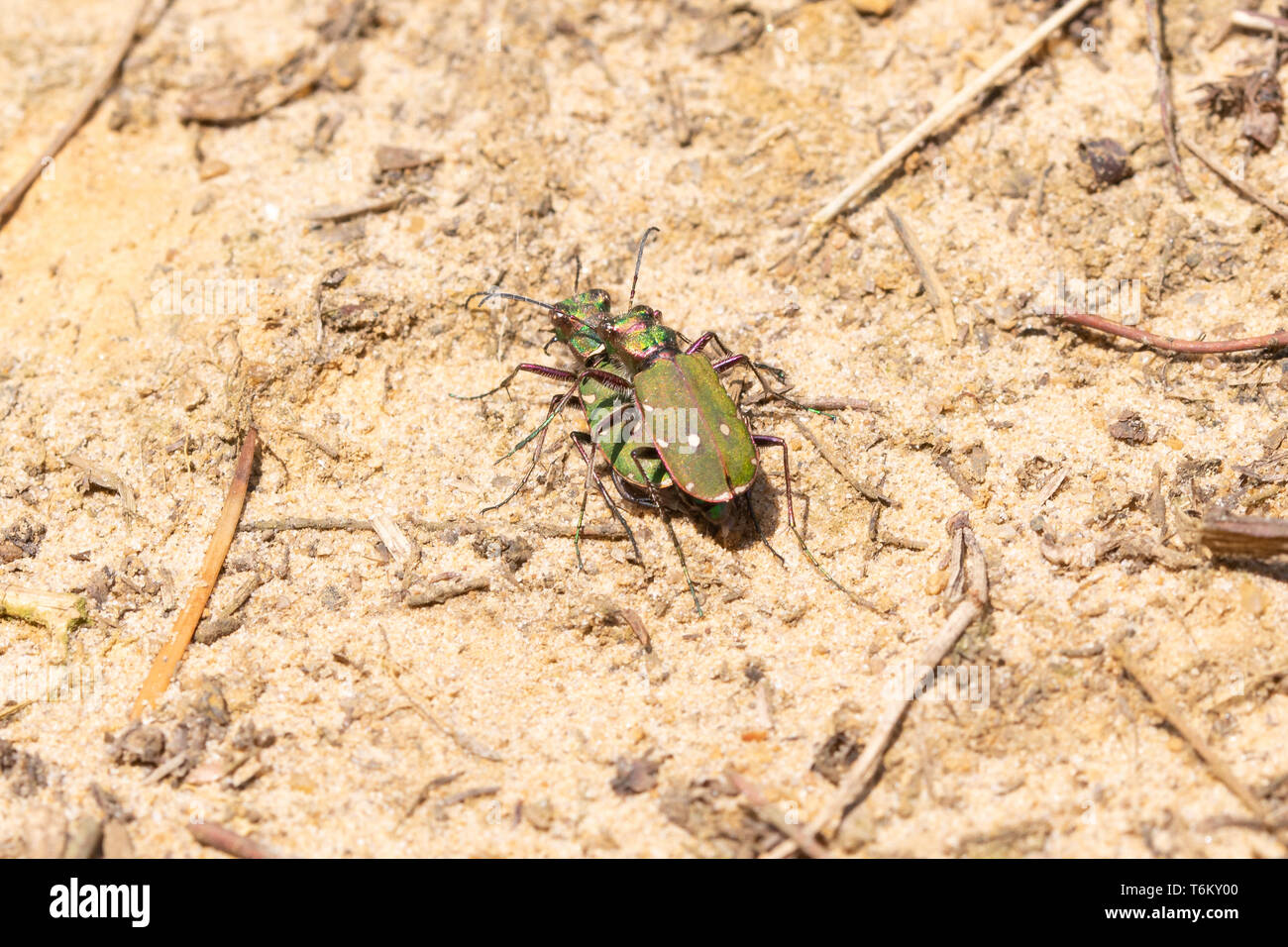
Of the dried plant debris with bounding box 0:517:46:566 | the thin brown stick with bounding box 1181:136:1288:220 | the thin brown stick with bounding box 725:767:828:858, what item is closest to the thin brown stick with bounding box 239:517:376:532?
the dried plant debris with bounding box 0:517:46:566

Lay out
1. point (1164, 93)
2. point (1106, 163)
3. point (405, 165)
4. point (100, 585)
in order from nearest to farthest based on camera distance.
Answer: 1. point (100, 585)
2. point (1106, 163)
3. point (1164, 93)
4. point (405, 165)

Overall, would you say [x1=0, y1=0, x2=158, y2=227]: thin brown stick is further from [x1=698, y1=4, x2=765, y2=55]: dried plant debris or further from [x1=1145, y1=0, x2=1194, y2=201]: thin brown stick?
[x1=1145, y1=0, x2=1194, y2=201]: thin brown stick

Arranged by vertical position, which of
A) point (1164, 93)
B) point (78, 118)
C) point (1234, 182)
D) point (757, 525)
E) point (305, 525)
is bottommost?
point (757, 525)

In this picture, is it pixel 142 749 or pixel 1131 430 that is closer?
pixel 142 749

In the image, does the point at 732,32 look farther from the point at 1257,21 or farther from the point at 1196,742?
the point at 1196,742

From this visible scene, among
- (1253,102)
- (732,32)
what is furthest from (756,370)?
(1253,102)

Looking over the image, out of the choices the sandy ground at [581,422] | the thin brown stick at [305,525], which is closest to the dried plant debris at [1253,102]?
the sandy ground at [581,422]

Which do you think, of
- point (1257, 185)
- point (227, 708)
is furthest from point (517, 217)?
point (1257, 185)
